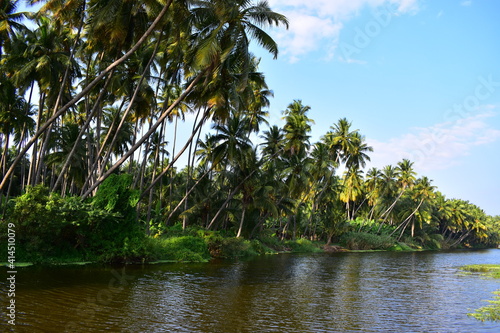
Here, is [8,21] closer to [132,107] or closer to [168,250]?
[132,107]

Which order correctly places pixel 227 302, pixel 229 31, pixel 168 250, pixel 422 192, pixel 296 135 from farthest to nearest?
1. pixel 422 192
2. pixel 296 135
3. pixel 168 250
4. pixel 229 31
5. pixel 227 302

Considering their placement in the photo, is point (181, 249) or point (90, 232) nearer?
point (90, 232)

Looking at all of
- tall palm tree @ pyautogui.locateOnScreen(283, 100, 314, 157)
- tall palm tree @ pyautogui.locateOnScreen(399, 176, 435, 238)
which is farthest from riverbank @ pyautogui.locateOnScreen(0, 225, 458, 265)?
tall palm tree @ pyautogui.locateOnScreen(399, 176, 435, 238)

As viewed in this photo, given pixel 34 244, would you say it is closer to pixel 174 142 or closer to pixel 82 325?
pixel 82 325

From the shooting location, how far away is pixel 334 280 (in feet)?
66.0

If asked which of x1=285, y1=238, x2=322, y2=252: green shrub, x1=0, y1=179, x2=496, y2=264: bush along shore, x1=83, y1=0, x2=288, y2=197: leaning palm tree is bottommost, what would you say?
x1=285, y1=238, x2=322, y2=252: green shrub

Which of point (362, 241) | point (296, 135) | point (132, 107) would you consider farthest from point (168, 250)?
point (362, 241)

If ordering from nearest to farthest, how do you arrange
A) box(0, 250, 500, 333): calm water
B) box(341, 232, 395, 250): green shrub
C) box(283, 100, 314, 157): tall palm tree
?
1. box(0, 250, 500, 333): calm water
2. box(283, 100, 314, 157): tall palm tree
3. box(341, 232, 395, 250): green shrub

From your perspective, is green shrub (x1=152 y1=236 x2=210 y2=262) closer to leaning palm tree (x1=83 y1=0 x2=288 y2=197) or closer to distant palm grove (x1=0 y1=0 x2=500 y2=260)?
distant palm grove (x1=0 y1=0 x2=500 y2=260)

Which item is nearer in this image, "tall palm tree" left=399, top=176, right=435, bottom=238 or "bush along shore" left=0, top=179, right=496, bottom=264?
"bush along shore" left=0, top=179, right=496, bottom=264

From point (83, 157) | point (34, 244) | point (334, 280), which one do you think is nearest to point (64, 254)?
point (34, 244)

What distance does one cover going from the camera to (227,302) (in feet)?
41.3

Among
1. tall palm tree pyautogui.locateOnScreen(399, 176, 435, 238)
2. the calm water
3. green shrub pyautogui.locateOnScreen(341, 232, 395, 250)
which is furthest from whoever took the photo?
tall palm tree pyautogui.locateOnScreen(399, 176, 435, 238)

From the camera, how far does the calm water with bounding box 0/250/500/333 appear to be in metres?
9.69
